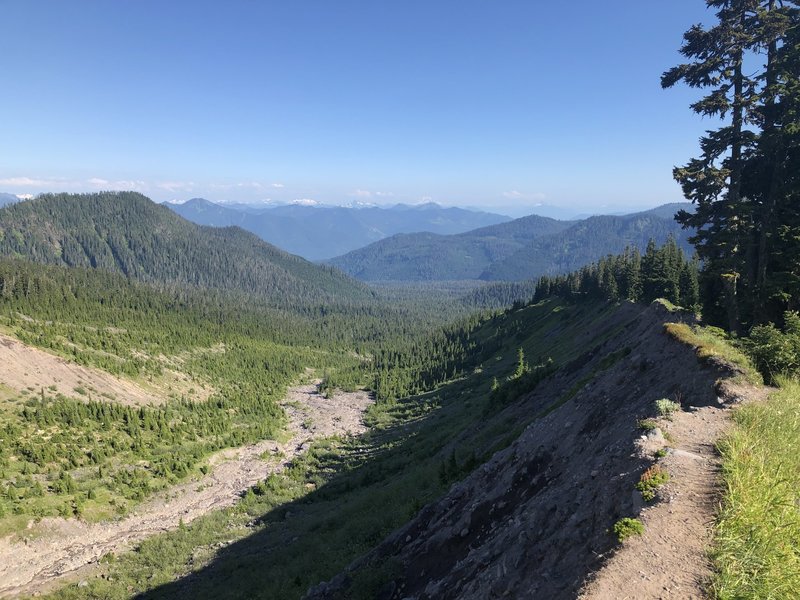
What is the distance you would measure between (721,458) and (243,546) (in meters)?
50.2

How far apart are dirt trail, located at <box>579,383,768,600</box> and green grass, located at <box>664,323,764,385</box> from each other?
622 centimetres

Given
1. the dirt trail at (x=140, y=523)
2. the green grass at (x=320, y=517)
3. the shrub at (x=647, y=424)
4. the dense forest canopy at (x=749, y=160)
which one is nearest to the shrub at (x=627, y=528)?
the shrub at (x=647, y=424)

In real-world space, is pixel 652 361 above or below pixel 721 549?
above

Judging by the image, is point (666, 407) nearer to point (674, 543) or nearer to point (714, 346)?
point (714, 346)

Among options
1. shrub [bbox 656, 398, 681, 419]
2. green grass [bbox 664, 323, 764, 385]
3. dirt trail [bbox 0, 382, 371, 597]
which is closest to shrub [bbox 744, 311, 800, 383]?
green grass [bbox 664, 323, 764, 385]

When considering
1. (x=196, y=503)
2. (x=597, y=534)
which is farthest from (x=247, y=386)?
(x=597, y=534)

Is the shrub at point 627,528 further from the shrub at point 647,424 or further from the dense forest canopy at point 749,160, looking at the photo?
the dense forest canopy at point 749,160

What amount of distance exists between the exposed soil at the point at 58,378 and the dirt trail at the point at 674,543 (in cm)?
9555

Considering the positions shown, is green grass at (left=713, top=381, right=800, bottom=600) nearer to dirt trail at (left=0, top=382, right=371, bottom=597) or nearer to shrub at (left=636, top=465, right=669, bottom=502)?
shrub at (left=636, top=465, right=669, bottom=502)

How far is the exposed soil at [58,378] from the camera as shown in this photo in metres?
75.8

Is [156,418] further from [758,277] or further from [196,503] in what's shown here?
[758,277]

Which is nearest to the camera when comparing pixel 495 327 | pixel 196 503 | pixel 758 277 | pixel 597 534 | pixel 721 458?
pixel 597 534

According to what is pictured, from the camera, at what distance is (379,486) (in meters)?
53.2

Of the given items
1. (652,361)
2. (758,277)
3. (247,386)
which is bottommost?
(247,386)
